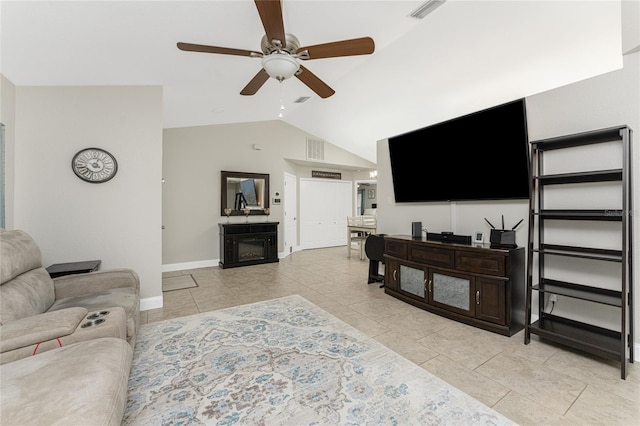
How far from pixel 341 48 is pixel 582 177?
2320 millimetres

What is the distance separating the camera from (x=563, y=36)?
8.70ft

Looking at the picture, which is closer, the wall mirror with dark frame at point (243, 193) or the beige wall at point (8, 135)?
the beige wall at point (8, 135)

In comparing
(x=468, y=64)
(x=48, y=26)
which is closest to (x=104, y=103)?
(x=48, y=26)

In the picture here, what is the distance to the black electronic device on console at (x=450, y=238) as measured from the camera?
10.2 ft

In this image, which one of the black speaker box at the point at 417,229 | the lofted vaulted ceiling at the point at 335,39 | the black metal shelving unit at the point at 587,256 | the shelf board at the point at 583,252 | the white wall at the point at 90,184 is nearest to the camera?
the black metal shelving unit at the point at 587,256

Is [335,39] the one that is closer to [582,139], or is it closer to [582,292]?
[582,139]

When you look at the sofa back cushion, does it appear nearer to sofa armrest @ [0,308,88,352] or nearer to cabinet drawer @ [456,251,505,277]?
sofa armrest @ [0,308,88,352]

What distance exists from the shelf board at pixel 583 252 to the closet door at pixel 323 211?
596 centimetres

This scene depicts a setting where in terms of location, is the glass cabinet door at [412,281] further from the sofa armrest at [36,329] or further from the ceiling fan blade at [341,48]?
the sofa armrest at [36,329]

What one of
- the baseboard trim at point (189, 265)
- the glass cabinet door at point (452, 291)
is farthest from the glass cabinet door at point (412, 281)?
the baseboard trim at point (189, 265)

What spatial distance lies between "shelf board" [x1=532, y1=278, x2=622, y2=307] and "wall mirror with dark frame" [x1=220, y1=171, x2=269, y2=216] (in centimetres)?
525

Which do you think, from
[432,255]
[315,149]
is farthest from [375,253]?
[315,149]

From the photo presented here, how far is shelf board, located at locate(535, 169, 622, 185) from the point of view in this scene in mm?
2150

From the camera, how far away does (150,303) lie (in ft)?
Answer: 11.3
